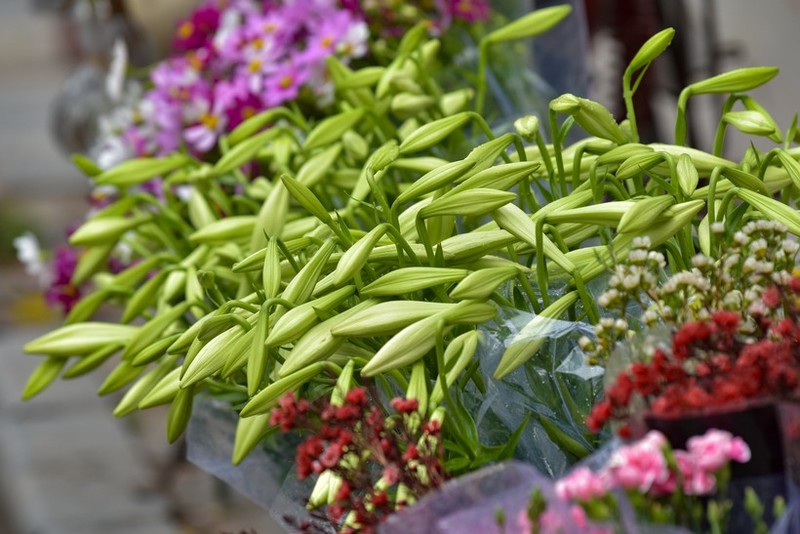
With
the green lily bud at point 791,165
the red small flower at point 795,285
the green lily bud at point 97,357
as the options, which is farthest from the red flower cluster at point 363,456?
the green lily bud at point 97,357

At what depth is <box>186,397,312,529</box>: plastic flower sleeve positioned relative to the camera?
1057 mm

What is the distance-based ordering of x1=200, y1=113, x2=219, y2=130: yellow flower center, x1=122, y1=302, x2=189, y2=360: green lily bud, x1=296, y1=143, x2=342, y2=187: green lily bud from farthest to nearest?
x1=200, y1=113, x2=219, y2=130: yellow flower center, x1=296, y1=143, x2=342, y2=187: green lily bud, x1=122, y1=302, x2=189, y2=360: green lily bud

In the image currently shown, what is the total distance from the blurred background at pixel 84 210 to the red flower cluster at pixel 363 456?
1.00 metres

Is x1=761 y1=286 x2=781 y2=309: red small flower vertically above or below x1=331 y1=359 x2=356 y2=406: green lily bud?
above

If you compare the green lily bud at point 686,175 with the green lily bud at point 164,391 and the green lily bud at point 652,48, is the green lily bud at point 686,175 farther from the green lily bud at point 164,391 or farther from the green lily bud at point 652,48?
the green lily bud at point 164,391

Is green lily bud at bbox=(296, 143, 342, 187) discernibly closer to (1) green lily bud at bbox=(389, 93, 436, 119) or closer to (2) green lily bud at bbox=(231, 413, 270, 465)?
(1) green lily bud at bbox=(389, 93, 436, 119)

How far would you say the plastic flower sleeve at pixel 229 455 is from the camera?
106 centimetres

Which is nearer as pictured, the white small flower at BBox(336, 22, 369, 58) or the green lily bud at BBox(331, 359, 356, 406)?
the green lily bud at BBox(331, 359, 356, 406)

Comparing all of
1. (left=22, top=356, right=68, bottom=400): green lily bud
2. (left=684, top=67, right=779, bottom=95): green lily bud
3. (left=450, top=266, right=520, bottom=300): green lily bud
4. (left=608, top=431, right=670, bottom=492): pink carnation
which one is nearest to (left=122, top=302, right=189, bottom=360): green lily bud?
(left=22, top=356, right=68, bottom=400): green lily bud

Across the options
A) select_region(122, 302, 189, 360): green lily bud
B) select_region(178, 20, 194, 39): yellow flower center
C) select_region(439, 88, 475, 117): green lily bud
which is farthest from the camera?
select_region(178, 20, 194, 39): yellow flower center

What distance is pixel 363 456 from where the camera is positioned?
2.13 ft

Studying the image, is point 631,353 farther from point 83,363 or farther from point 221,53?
point 221,53

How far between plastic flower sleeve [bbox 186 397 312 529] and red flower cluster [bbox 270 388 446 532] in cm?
39

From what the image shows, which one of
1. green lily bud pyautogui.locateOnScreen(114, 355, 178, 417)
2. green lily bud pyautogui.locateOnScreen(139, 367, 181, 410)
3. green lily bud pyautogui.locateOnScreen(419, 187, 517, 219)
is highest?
green lily bud pyautogui.locateOnScreen(419, 187, 517, 219)
